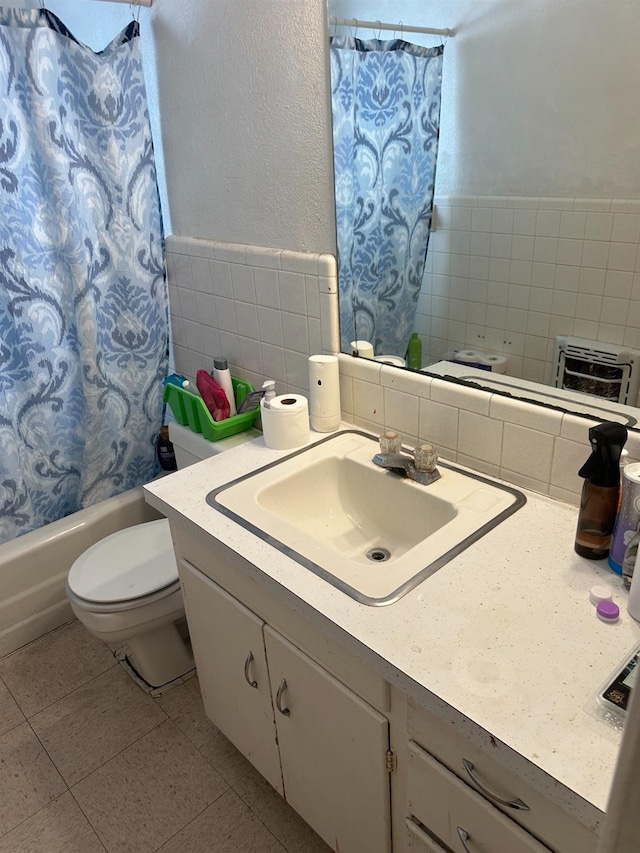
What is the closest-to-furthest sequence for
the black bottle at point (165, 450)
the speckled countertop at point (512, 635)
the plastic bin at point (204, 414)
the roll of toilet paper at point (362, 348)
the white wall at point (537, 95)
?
1. the speckled countertop at point (512, 635)
2. the white wall at point (537, 95)
3. the roll of toilet paper at point (362, 348)
4. the plastic bin at point (204, 414)
5. the black bottle at point (165, 450)

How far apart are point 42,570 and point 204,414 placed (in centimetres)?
83

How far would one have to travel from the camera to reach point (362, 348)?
5.08ft

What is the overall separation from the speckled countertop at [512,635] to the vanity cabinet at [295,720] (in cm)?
18

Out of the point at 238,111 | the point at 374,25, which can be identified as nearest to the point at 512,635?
the point at 374,25

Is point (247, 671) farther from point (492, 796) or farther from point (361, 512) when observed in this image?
point (492, 796)

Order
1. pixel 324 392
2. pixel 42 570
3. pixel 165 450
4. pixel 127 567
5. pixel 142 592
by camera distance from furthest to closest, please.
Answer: pixel 165 450, pixel 42 570, pixel 127 567, pixel 142 592, pixel 324 392

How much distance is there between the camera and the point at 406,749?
0.97 metres

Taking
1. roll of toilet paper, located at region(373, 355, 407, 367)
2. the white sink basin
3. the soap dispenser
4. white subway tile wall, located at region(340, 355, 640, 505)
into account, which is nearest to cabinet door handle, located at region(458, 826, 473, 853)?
the white sink basin

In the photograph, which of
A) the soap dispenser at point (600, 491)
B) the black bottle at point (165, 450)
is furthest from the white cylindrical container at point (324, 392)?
the black bottle at point (165, 450)

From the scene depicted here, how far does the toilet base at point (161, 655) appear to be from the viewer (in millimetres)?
1804

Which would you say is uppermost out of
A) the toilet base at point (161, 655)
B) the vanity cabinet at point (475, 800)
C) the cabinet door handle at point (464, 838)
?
the vanity cabinet at point (475, 800)

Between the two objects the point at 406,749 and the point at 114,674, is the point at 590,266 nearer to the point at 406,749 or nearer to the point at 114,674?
the point at 406,749

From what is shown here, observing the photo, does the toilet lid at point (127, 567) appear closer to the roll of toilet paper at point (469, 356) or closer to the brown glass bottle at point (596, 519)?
the roll of toilet paper at point (469, 356)

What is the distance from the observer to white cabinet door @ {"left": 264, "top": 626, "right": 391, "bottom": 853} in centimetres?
104
